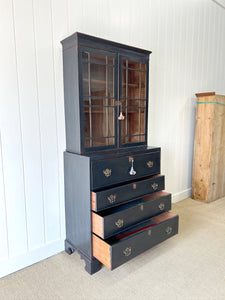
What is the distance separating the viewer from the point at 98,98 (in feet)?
5.57

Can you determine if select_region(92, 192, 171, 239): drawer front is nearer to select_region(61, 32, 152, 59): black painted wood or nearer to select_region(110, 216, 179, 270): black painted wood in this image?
select_region(110, 216, 179, 270): black painted wood

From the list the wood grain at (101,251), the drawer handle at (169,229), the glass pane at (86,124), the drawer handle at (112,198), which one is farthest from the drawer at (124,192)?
the glass pane at (86,124)

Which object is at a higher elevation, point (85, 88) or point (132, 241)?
point (85, 88)

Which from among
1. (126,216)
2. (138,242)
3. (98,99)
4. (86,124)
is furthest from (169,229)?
(98,99)

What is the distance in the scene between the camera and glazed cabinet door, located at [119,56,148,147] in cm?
183

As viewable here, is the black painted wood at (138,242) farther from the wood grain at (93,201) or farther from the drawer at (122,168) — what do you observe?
the drawer at (122,168)

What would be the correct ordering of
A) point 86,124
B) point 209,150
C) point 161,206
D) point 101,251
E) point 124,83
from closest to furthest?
point 101,251 → point 86,124 → point 124,83 → point 161,206 → point 209,150

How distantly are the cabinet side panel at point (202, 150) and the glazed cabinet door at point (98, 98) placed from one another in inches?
64.4

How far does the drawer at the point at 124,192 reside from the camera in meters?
1.57

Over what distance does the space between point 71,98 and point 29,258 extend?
51.2 inches

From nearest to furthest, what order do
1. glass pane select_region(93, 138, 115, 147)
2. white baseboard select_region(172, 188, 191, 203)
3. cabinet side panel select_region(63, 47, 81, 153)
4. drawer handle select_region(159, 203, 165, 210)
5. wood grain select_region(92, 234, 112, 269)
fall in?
wood grain select_region(92, 234, 112, 269) → cabinet side panel select_region(63, 47, 81, 153) → glass pane select_region(93, 138, 115, 147) → drawer handle select_region(159, 203, 165, 210) → white baseboard select_region(172, 188, 191, 203)

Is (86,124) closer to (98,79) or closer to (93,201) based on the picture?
(98,79)

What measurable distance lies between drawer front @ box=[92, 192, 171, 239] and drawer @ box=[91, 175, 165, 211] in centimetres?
7

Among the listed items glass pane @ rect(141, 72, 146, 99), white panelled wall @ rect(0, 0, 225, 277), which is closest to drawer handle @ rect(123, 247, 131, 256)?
white panelled wall @ rect(0, 0, 225, 277)
